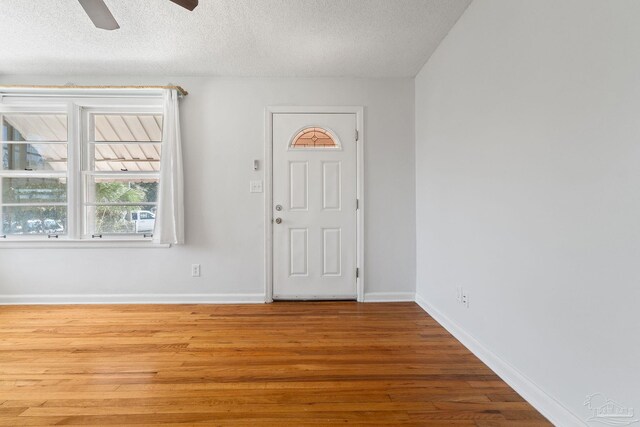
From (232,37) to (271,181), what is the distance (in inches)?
52.4

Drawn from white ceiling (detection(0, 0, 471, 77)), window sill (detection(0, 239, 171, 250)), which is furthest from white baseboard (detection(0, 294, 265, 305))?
white ceiling (detection(0, 0, 471, 77))

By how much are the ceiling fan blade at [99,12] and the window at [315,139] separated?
1.80m

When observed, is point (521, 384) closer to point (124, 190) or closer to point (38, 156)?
point (124, 190)

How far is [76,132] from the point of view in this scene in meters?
3.18

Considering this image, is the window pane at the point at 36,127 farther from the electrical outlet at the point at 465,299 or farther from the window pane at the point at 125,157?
the electrical outlet at the point at 465,299

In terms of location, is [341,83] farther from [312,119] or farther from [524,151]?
[524,151]

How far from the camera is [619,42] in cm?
113

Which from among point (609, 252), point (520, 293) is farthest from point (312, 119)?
point (609, 252)

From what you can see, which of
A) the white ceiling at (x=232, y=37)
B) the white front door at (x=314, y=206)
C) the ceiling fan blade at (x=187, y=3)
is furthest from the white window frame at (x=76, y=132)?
the ceiling fan blade at (x=187, y=3)

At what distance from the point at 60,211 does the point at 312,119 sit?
2.78 m

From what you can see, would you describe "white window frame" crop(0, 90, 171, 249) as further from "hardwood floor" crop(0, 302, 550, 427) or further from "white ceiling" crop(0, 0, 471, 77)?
"hardwood floor" crop(0, 302, 550, 427)

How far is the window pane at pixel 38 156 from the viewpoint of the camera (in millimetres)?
3221

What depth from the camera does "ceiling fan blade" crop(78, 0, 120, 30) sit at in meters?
1.66

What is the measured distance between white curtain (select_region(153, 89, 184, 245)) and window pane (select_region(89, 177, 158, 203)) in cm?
23
